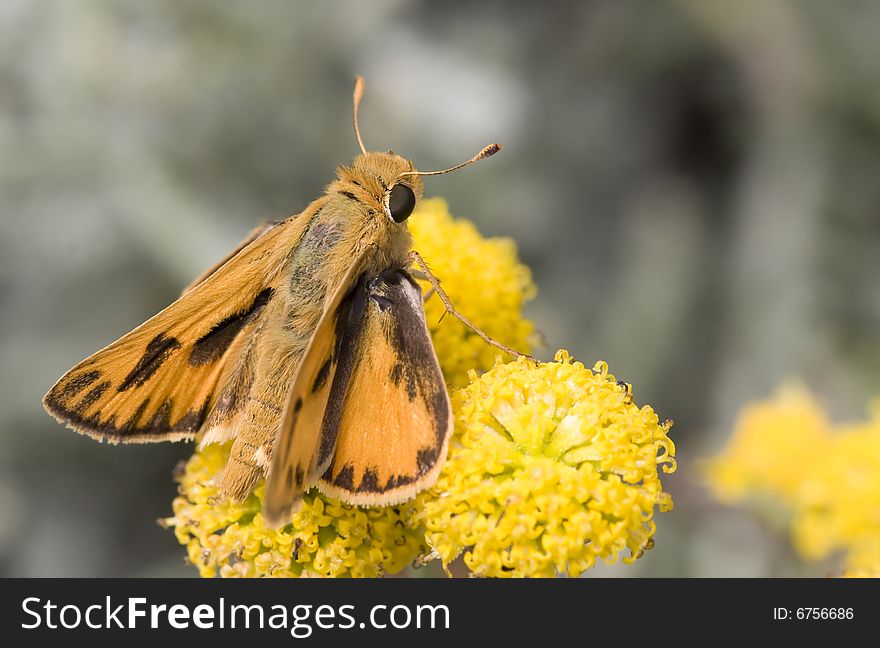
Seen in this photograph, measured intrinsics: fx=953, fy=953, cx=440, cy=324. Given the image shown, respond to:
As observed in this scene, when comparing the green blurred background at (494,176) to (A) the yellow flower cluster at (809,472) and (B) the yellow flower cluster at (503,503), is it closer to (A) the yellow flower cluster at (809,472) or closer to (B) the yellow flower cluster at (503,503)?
(A) the yellow flower cluster at (809,472)

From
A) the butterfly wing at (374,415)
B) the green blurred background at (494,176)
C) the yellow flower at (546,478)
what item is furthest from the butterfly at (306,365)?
the green blurred background at (494,176)

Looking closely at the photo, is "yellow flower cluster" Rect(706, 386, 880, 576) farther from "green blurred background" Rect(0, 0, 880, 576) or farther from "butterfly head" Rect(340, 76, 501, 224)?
"butterfly head" Rect(340, 76, 501, 224)

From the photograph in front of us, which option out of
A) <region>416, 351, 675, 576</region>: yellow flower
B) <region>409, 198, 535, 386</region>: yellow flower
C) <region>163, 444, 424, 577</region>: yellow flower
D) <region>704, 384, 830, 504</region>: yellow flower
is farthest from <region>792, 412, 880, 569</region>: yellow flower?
<region>163, 444, 424, 577</region>: yellow flower

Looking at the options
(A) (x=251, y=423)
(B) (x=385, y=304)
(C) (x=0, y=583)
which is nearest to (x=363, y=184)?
(B) (x=385, y=304)

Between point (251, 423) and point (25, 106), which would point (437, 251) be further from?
point (25, 106)

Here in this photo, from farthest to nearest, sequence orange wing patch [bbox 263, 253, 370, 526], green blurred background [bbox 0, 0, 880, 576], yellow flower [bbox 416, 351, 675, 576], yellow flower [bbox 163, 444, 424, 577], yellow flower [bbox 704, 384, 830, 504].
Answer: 1. green blurred background [bbox 0, 0, 880, 576]
2. yellow flower [bbox 704, 384, 830, 504]
3. yellow flower [bbox 163, 444, 424, 577]
4. yellow flower [bbox 416, 351, 675, 576]
5. orange wing patch [bbox 263, 253, 370, 526]
